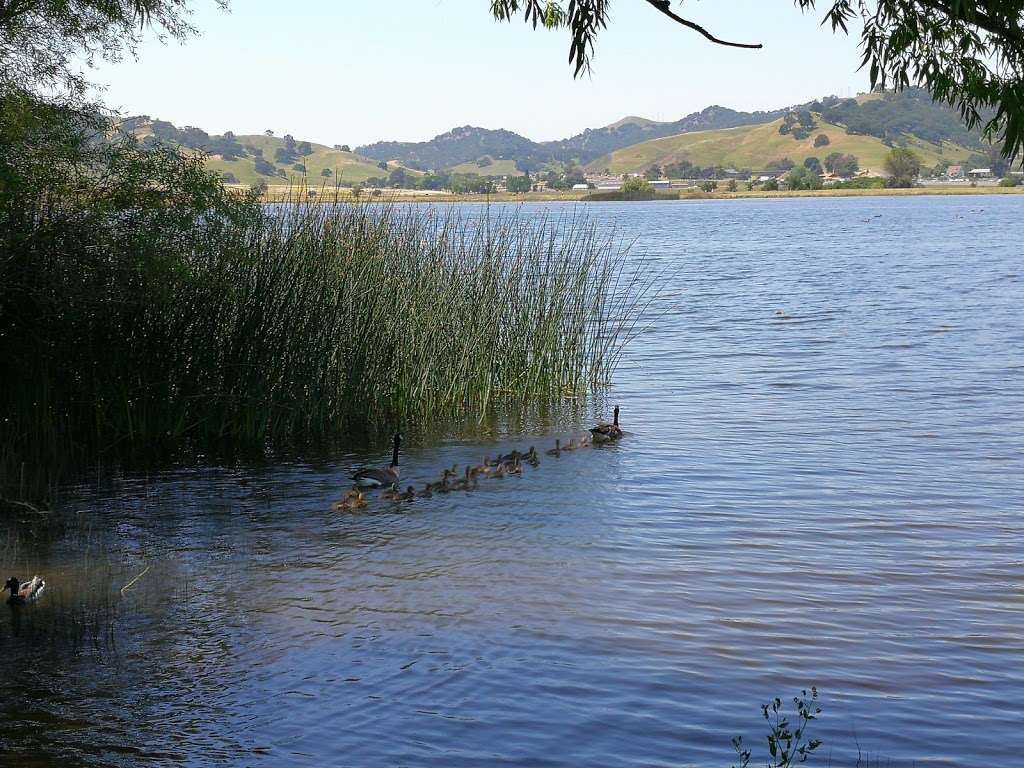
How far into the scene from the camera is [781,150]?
183875 millimetres

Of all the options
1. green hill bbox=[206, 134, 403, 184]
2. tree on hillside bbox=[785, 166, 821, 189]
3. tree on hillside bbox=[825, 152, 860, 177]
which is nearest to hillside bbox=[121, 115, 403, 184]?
green hill bbox=[206, 134, 403, 184]

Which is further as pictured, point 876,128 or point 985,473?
point 876,128

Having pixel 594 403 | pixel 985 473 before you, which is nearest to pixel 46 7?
pixel 594 403

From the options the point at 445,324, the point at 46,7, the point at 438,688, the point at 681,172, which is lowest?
the point at 438,688

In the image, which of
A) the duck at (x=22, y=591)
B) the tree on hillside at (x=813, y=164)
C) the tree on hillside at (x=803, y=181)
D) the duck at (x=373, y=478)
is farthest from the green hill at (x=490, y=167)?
the duck at (x=22, y=591)

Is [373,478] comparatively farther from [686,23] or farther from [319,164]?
[319,164]

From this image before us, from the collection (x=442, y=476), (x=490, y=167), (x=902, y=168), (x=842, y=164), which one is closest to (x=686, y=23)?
(x=442, y=476)

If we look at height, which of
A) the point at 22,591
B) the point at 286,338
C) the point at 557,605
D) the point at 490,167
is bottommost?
the point at 557,605

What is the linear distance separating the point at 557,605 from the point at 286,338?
606 cm

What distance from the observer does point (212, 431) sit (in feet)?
40.8

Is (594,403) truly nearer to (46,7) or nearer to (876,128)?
(46,7)

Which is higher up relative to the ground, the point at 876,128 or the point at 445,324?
the point at 876,128

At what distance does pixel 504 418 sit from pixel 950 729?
372 inches

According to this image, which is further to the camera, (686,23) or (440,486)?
(440,486)
